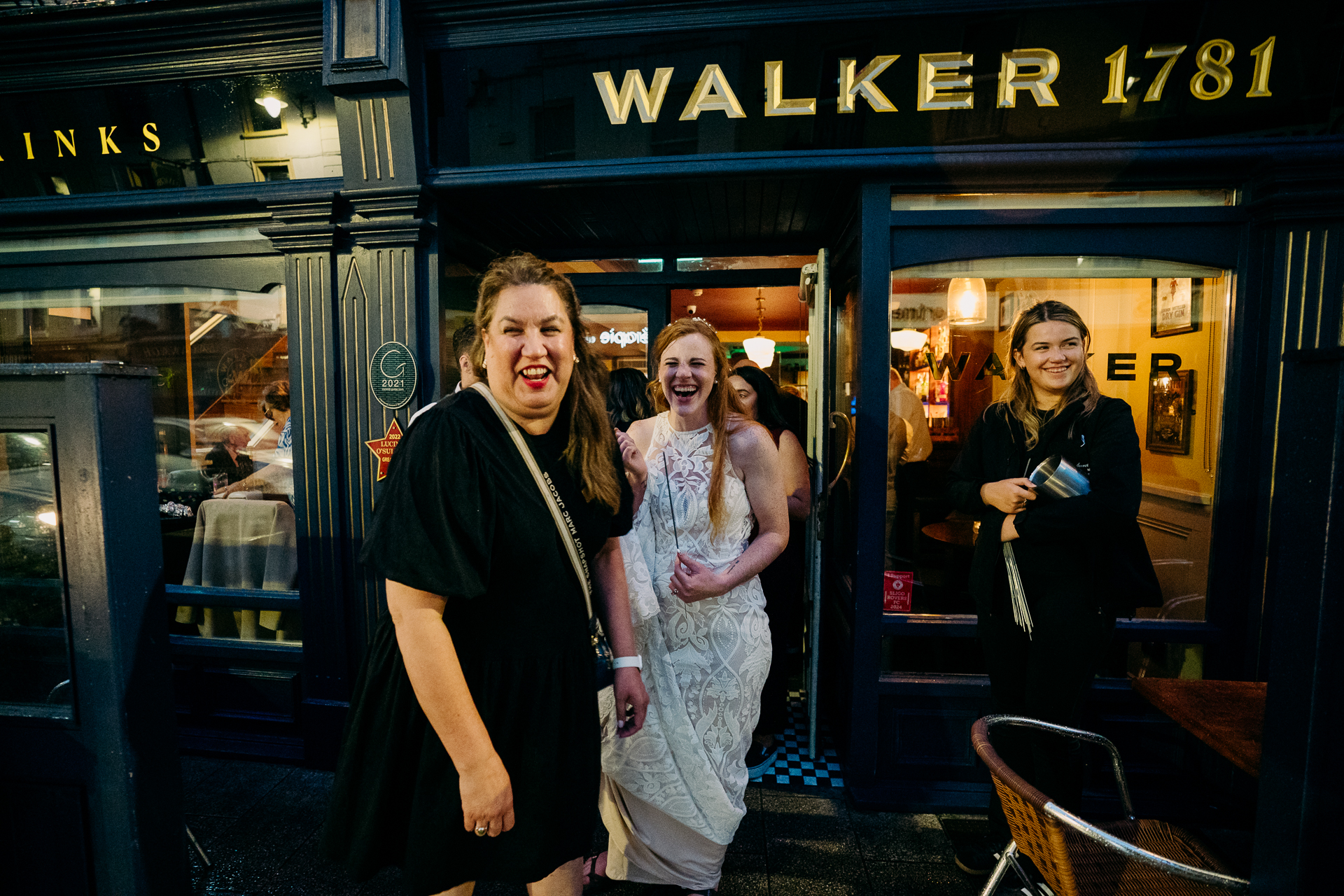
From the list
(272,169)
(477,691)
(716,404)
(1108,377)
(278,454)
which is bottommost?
(477,691)

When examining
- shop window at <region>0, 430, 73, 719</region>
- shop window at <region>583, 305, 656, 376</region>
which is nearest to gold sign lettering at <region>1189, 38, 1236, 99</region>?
shop window at <region>583, 305, 656, 376</region>

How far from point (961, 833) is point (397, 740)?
2575 mm

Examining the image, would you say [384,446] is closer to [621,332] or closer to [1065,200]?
[621,332]

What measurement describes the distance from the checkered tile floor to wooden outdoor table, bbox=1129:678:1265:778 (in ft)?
5.37

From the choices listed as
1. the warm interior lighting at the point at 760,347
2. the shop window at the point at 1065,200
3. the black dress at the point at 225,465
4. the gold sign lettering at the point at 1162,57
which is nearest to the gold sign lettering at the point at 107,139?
the black dress at the point at 225,465

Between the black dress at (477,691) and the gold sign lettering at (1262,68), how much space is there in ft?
11.6

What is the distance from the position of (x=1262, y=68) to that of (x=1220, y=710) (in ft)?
9.08

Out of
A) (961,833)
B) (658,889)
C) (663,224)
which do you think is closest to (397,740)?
(658,889)

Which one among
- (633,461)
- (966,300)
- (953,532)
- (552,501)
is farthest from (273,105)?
(953,532)

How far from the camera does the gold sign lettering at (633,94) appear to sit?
298 centimetres

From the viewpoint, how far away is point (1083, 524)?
219 cm

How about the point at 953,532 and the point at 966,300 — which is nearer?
the point at 966,300

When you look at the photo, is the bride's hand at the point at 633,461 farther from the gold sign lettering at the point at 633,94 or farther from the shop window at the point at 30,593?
the gold sign lettering at the point at 633,94

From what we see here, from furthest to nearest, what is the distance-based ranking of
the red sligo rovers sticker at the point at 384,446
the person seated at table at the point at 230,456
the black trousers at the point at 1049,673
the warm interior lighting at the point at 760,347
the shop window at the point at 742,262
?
the warm interior lighting at the point at 760,347
the shop window at the point at 742,262
the person seated at table at the point at 230,456
the red sligo rovers sticker at the point at 384,446
the black trousers at the point at 1049,673
